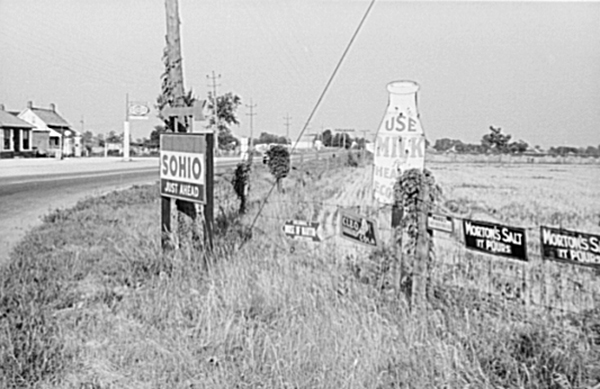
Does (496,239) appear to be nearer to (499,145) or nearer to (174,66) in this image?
(174,66)

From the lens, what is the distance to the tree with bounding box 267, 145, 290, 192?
47.9 feet

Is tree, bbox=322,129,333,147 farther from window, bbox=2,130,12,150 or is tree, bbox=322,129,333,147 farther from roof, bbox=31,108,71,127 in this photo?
roof, bbox=31,108,71,127

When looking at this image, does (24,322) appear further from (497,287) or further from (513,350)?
(497,287)

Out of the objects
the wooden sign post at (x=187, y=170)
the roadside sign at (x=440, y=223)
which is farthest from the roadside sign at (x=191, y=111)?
the roadside sign at (x=440, y=223)

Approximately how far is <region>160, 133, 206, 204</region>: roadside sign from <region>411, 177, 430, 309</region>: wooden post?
2578 mm

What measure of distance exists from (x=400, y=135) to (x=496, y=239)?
1594 mm

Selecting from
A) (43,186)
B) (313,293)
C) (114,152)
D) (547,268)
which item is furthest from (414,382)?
(114,152)

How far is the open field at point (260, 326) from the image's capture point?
12.5 feet

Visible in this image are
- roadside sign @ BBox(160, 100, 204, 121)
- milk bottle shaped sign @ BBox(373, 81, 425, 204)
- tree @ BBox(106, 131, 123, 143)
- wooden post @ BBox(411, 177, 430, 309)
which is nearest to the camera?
wooden post @ BBox(411, 177, 430, 309)

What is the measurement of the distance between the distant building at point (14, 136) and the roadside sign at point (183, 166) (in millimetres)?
46131

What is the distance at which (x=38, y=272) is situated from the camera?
21.5 feet

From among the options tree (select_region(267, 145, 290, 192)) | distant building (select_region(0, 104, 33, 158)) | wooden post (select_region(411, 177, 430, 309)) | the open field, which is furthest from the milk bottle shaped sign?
distant building (select_region(0, 104, 33, 158))

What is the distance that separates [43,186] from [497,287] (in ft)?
56.8

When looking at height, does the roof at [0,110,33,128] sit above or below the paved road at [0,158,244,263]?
above
